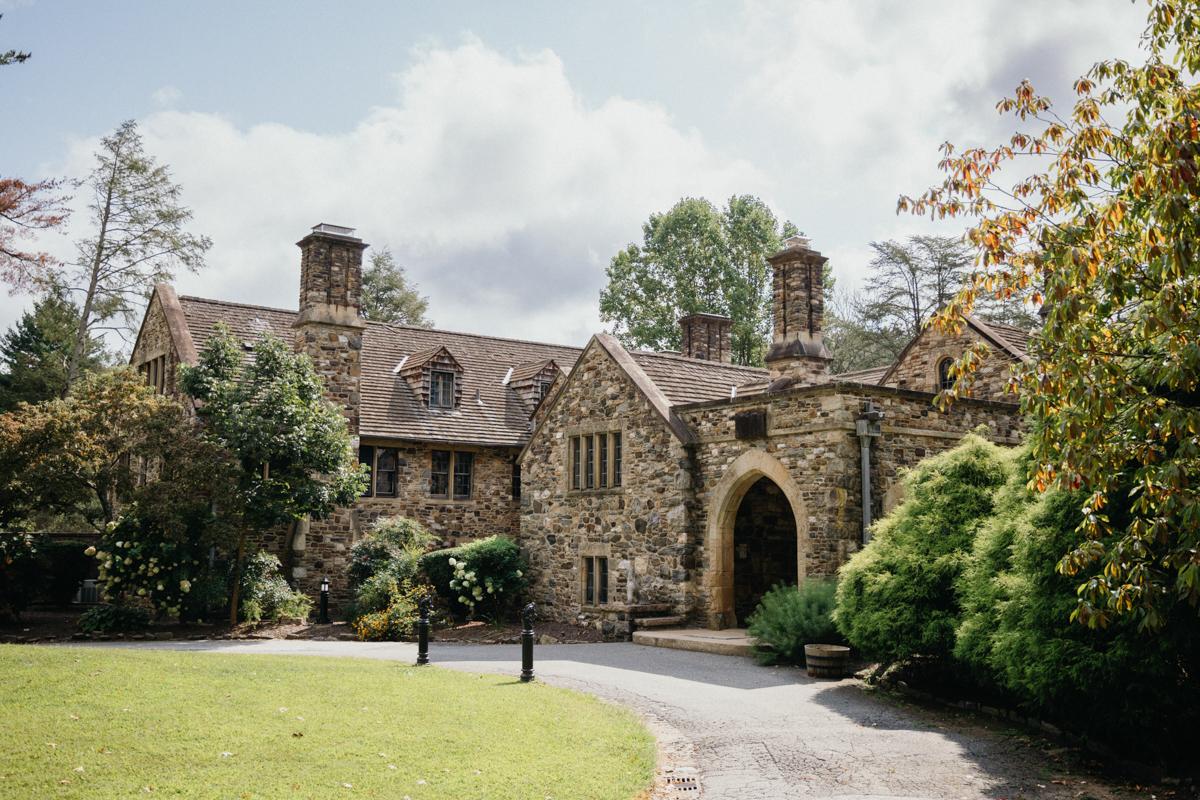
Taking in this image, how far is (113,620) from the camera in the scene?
1872cm

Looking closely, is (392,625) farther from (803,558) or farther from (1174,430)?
(1174,430)

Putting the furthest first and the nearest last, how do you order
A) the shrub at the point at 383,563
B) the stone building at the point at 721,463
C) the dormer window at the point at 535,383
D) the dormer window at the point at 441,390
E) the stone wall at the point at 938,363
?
the dormer window at the point at 535,383 < the dormer window at the point at 441,390 < the stone wall at the point at 938,363 < the shrub at the point at 383,563 < the stone building at the point at 721,463

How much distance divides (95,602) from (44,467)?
7.38m

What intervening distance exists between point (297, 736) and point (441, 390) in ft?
60.9

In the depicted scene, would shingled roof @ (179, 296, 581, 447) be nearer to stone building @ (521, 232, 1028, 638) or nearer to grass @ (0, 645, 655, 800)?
stone building @ (521, 232, 1028, 638)

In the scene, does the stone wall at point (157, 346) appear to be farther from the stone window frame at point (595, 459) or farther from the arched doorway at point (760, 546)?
the arched doorway at point (760, 546)

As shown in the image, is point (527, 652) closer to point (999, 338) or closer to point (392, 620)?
point (392, 620)

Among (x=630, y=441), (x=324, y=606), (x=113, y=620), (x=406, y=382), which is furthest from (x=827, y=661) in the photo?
(x=406, y=382)

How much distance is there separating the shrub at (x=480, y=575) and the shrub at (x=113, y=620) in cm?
590

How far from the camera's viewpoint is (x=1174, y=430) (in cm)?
586

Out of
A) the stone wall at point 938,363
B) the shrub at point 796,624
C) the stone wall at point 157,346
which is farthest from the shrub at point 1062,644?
the stone wall at point 157,346

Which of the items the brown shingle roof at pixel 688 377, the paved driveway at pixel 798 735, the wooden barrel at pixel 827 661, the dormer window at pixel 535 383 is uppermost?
the dormer window at pixel 535 383

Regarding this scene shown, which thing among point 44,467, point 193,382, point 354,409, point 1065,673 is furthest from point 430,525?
point 1065,673

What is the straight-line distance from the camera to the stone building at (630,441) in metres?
16.3
